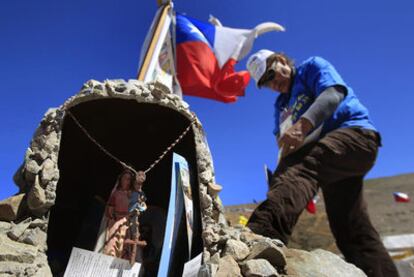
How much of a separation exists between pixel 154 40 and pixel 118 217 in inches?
168

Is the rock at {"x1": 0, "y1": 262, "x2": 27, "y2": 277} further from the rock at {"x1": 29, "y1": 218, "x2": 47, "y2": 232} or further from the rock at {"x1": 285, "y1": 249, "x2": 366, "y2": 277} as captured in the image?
the rock at {"x1": 285, "y1": 249, "x2": 366, "y2": 277}

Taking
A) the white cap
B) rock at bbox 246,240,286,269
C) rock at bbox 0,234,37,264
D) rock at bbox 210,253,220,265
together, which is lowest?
rock at bbox 0,234,37,264

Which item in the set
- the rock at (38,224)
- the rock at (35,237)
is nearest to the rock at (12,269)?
the rock at (35,237)

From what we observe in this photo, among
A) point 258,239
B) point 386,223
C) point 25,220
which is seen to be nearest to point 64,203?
point 25,220

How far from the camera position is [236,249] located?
99.6 inches

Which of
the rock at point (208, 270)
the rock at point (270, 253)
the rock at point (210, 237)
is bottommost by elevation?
the rock at point (208, 270)

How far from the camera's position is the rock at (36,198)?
2738 millimetres

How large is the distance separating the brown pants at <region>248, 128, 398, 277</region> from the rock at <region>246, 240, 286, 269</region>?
0.12 metres

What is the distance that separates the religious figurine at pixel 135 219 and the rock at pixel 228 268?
3.95 feet

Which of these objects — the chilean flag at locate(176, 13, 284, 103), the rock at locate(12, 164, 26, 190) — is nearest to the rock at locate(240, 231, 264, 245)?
the rock at locate(12, 164, 26, 190)

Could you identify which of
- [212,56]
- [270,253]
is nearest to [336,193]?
[270,253]

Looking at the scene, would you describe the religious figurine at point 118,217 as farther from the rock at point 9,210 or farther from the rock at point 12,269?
the rock at point 12,269

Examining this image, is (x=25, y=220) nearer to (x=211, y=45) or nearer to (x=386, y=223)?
(x=211, y=45)

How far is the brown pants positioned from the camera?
240 cm
